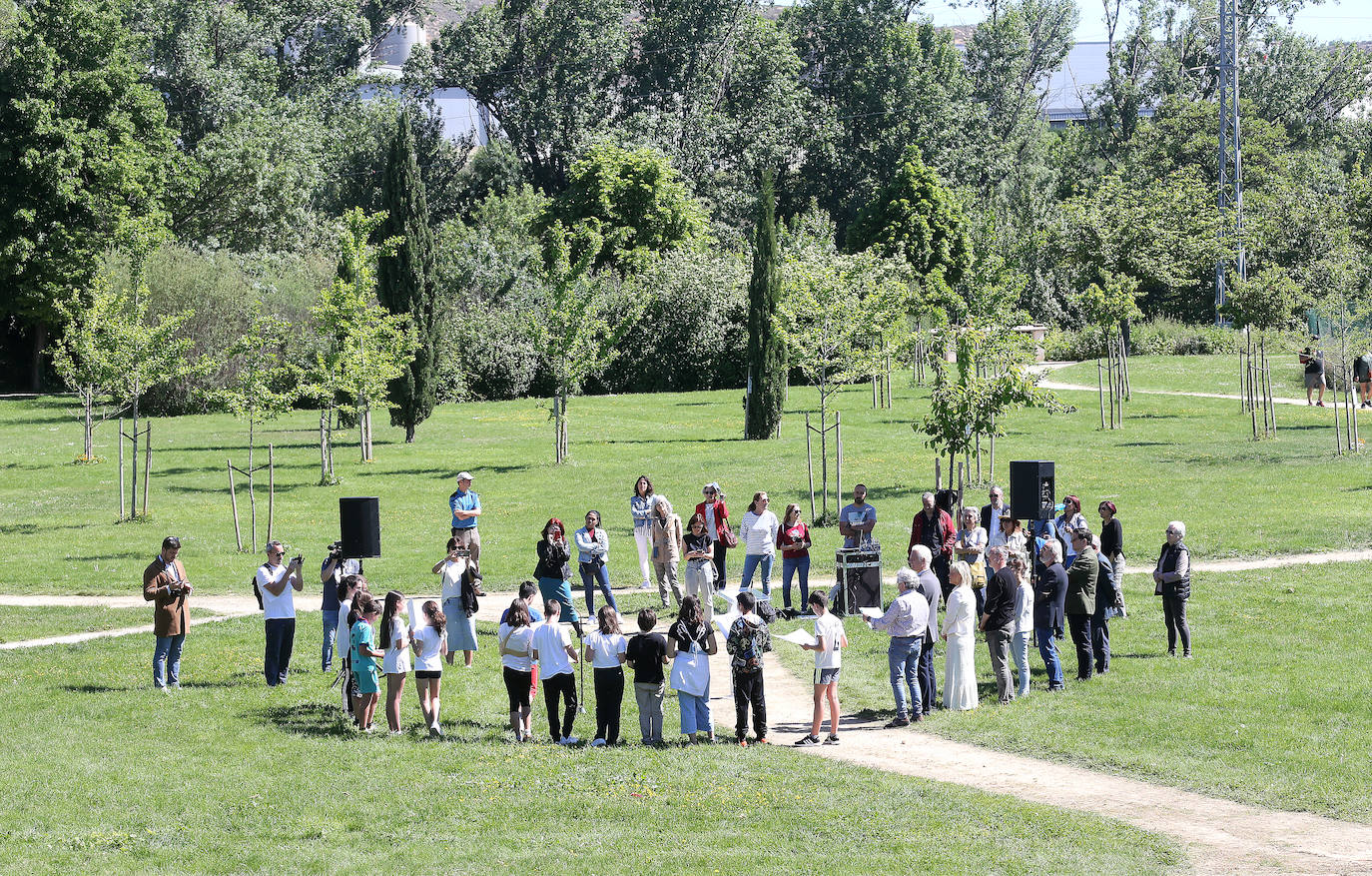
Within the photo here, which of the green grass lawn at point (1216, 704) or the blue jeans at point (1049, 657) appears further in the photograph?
the blue jeans at point (1049, 657)

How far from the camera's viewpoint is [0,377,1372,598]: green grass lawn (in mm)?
22969

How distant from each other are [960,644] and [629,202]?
171 feet

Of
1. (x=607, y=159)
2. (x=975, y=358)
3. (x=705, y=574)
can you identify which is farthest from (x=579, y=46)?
(x=705, y=574)

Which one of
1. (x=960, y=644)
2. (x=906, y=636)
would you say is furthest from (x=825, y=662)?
(x=960, y=644)

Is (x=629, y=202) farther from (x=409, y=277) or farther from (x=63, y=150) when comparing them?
(x=409, y=277)

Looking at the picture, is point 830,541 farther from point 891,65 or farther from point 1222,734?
point 891,65

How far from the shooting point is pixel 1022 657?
1461 cm

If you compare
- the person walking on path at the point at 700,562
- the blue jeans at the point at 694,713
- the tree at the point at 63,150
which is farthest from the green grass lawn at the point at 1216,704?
the tree at the point at 63,150

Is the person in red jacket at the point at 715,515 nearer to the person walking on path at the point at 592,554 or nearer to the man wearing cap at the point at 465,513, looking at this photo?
the person walking on path at the point at 592,554

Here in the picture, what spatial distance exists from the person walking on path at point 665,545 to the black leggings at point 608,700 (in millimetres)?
6042

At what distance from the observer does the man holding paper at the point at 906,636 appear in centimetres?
1388

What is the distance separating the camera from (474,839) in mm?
10797

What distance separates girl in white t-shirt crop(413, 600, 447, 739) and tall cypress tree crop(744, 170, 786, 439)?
69.1 feet

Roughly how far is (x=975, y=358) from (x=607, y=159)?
137 ft
